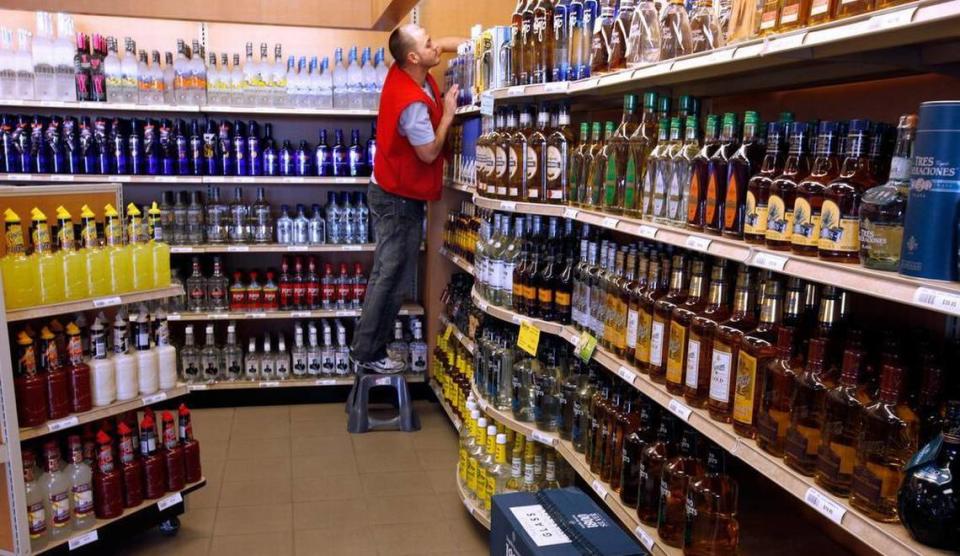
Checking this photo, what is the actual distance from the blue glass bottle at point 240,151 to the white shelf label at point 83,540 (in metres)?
2.62

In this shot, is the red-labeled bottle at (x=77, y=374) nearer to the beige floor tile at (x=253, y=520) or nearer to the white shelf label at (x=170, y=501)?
the white shelf label at (x=170, y=501)

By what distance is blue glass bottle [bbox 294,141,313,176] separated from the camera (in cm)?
494

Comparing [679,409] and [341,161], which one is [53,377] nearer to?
[679,409]

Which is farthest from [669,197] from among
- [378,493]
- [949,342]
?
[378,493]

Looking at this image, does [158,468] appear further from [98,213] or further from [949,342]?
[949,342]

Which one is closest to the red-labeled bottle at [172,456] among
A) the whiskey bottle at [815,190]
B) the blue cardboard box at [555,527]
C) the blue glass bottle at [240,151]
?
the blue cardboard box at [555,527]

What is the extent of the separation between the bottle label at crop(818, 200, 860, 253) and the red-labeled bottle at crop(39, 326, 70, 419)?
263 centimetres

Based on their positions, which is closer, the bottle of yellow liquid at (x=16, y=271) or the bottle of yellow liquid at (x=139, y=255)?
the bottle of yellow liquid at (x=16, y=271)

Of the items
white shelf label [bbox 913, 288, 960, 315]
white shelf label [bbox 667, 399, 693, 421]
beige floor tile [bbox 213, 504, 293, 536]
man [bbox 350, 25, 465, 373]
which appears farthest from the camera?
man [bbox 350, 25, 465, 373]

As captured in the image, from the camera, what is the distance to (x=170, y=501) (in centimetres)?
315

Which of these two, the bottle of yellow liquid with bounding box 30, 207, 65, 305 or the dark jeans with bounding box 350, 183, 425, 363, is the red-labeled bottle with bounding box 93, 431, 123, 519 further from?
the dark jeans with bounding box 350, 183, 425, 363

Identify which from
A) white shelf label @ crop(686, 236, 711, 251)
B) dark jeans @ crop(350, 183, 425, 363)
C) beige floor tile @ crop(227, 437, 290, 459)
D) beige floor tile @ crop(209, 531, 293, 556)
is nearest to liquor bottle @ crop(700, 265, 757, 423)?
white shelf label @ crop(686, 236, 711, 251)

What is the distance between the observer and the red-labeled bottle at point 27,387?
2.69m

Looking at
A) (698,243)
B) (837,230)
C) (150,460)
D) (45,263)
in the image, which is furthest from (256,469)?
(837,230)
